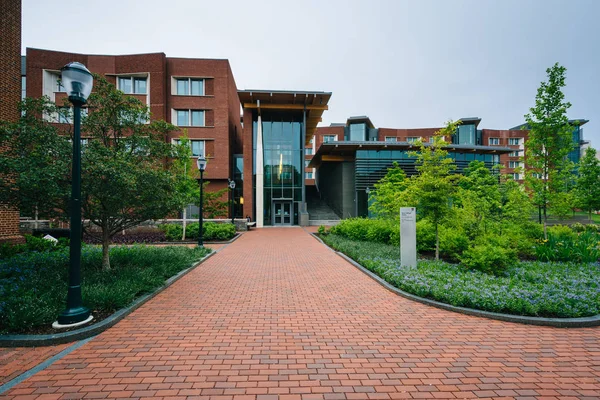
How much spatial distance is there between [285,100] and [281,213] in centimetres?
1144

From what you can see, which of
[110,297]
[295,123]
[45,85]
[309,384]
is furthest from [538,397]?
[45,85]

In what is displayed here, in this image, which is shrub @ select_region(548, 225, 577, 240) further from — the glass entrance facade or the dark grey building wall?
the glass entrance facade

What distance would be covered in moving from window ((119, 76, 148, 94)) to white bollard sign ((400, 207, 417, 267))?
2725 cm

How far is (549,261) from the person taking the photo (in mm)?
8445

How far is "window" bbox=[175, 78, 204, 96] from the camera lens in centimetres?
2488

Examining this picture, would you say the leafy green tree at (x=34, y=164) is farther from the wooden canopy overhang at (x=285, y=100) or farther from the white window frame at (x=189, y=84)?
the white window frame at (x=189, y=84)

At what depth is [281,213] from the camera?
26.0 metres

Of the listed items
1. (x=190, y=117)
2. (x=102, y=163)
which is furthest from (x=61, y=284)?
(x=190, y=117)

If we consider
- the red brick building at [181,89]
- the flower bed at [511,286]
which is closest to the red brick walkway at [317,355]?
the flower bed at [511,286]

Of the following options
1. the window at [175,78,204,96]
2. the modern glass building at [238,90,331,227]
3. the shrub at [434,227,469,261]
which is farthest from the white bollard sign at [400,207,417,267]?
the window at [175,78,204,96]

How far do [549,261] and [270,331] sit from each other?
9952 mm

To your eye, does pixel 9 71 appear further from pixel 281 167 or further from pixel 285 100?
pixel 285 100

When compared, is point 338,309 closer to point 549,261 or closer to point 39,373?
point 39,373

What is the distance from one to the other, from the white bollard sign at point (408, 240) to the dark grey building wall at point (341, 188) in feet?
63.7
